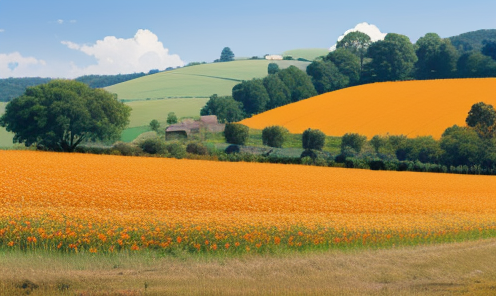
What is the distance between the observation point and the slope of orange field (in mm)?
81188

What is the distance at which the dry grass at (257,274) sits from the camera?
13.3m

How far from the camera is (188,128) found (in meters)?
67.4

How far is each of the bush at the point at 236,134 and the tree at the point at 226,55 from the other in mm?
117421

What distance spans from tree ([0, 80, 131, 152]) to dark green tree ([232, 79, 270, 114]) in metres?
41.0

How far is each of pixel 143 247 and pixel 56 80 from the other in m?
48.9

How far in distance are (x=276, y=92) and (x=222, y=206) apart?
259 ft

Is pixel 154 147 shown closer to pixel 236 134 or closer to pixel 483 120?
pixel 236 134

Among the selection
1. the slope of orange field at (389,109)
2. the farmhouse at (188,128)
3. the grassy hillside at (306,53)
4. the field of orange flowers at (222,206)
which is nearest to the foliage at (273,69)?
the slope of orange field at (389,109)

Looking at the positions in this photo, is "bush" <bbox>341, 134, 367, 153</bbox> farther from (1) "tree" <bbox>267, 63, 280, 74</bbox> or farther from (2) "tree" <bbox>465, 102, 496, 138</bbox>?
(1) "tree" <bbox>267, 63, 280, 74</bbox>

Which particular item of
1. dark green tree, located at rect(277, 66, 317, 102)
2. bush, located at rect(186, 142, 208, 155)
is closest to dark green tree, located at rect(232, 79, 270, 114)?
dark green tree, located at rect(277, 66, 317, 102)

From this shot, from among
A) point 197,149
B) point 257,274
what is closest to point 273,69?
point 197,149

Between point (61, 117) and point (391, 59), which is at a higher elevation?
point (391, 59)

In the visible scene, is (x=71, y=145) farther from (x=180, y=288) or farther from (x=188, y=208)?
(x=180, y=288)

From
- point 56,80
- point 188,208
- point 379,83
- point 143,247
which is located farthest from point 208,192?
point 379,83
